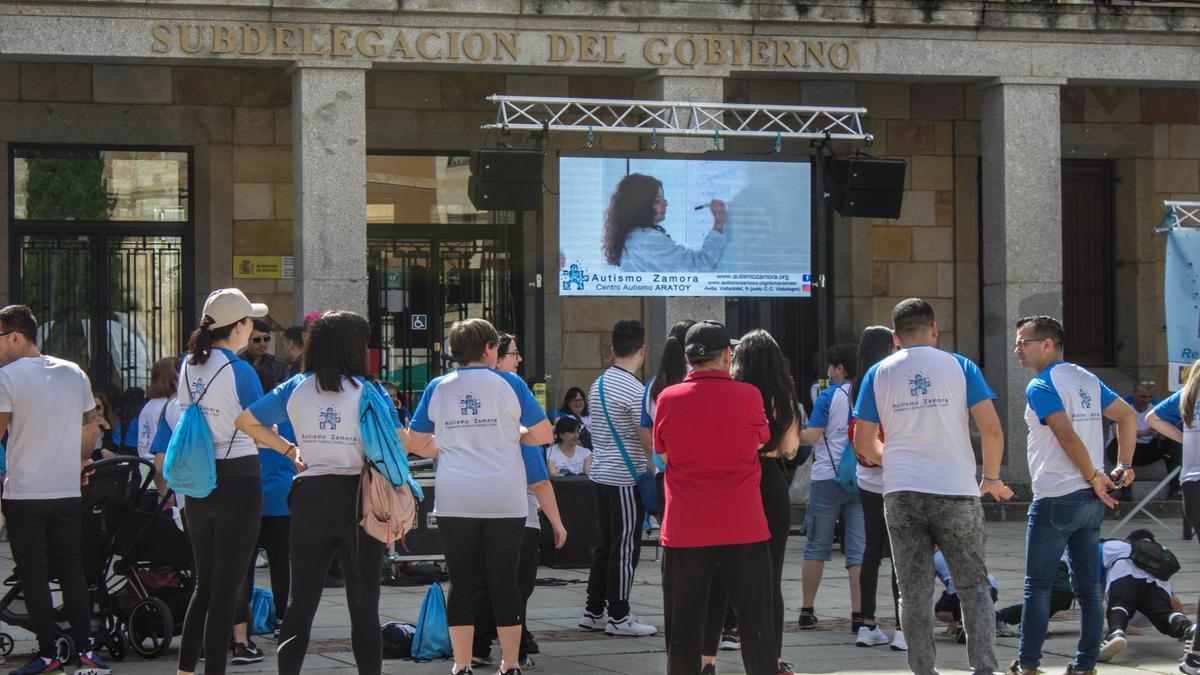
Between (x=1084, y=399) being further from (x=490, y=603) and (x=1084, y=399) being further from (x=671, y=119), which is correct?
(x=671, y=119)

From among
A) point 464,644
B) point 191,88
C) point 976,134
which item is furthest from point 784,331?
point 464,644

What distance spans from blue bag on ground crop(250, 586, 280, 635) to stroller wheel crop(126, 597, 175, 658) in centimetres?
66

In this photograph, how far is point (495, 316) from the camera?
18844mm

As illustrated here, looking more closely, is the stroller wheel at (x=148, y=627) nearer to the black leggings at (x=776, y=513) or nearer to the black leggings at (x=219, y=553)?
the black leggings at (x=219, y=553)

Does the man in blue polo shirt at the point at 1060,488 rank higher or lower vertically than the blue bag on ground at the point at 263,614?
higher

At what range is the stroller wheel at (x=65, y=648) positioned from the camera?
8.37 m

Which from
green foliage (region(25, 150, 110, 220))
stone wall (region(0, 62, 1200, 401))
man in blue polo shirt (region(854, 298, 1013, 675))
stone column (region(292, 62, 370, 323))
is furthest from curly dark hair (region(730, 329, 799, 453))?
green foliage (region(25, 150, 110, 220))

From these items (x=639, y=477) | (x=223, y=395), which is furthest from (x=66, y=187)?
(x=223, y=395)

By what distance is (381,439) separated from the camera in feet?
23.1

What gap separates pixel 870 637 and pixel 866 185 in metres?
7.76

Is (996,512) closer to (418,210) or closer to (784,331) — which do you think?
(784,331)

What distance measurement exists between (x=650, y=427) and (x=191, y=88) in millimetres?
10248

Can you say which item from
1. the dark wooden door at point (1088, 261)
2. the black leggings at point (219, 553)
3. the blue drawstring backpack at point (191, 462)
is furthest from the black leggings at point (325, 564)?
the dark wooden door at point (1088, 261)

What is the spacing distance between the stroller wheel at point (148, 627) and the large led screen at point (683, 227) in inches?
289
